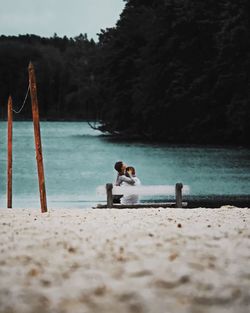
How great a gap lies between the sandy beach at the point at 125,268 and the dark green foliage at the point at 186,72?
43.9m

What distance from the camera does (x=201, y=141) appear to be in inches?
2606

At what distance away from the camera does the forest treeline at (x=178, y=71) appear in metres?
56.6

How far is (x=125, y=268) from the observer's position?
7969 millimetres

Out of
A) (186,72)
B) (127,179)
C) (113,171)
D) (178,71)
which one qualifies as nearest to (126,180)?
(127,179)

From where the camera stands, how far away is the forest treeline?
186 ft

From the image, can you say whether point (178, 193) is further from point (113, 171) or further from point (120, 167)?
point (113, 171)

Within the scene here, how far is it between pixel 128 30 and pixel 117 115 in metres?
7.52

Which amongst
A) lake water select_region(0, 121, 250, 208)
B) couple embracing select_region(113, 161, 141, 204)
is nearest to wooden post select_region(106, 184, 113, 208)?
couple embracing select_region(113, 161, 141, 204)

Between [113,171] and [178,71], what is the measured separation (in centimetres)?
2525

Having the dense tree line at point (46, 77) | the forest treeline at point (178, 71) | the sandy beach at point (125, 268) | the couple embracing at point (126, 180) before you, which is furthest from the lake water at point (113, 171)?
the dense tree line at point (46, 77)

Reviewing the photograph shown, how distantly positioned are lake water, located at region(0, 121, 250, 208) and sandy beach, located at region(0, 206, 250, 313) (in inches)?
567

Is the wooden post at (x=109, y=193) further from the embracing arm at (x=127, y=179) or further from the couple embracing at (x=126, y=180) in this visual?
the embracing arm at (x=127, y=179)

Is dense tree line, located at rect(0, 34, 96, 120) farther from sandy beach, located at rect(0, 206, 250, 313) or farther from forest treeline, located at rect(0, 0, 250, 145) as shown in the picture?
sandy beach, located at rect(0, 206, 250, 313)

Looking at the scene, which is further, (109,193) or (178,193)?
(178,193)
